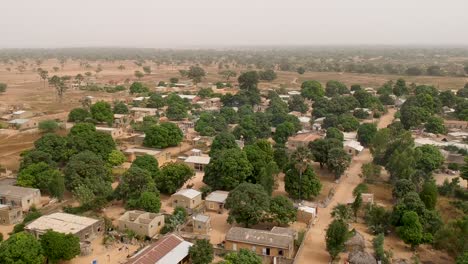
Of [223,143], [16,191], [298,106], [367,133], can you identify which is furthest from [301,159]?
[298,106]

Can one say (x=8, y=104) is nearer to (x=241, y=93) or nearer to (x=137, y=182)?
(x=241, y=93)

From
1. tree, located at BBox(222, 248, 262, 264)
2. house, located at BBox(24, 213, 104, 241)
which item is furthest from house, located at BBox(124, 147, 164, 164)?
tree, located at BBox(222, 248, 262, 264)

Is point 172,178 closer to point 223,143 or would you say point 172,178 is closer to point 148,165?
point 148,165

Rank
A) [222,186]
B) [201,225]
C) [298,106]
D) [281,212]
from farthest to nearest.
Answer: [298,106] → [222,186] → [201,225] → [281,212]

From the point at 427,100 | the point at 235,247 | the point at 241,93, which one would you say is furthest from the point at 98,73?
the point at 235,247

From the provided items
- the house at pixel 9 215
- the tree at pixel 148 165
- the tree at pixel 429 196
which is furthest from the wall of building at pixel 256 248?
the house at pixel 9 215

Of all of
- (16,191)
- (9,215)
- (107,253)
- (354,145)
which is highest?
(16,191)

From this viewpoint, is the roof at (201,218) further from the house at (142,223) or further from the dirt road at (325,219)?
the dirt road at (325,219)
